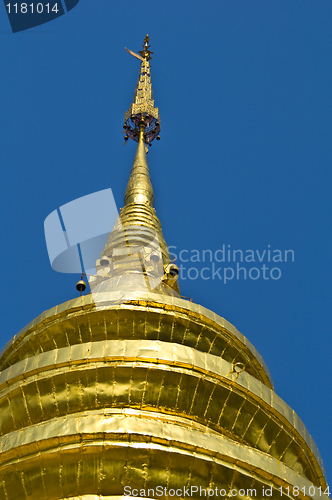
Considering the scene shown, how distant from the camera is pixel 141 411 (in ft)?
62.7

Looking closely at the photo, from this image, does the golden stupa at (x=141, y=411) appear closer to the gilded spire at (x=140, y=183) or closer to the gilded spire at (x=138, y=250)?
the gilded spire at (x=138, y=250)

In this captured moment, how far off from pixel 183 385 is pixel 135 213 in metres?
12.6

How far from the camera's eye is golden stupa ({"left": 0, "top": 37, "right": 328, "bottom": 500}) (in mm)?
17469

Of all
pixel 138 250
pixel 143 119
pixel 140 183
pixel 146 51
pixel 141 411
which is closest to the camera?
pixel 141 411

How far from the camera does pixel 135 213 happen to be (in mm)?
31266

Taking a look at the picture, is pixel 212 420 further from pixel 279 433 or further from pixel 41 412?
pixel 41 412

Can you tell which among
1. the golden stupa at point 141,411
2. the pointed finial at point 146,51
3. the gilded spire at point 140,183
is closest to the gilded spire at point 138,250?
the gilded spire at point 140,183

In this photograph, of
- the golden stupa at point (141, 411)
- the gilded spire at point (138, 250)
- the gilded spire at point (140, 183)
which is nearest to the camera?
the golden stupa at point (141, 411)

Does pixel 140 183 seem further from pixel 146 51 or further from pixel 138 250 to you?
pixel 146 51

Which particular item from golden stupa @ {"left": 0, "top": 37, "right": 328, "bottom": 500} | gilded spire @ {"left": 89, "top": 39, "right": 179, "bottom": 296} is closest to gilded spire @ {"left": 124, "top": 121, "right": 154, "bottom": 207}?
gilded spire @ {"left": 89, "top": 39, "right": 179, "bottom": 296}

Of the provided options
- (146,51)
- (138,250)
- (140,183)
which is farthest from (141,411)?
(146,51)

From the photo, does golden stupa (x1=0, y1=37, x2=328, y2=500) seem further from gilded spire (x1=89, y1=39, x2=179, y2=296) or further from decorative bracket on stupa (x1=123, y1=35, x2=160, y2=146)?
decorative bracket on stupa (x1=123, y1=35, x2=160, y2=146)

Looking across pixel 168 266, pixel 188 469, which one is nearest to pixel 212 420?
pixel 188 469

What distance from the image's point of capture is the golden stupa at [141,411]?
17469 millimetres
